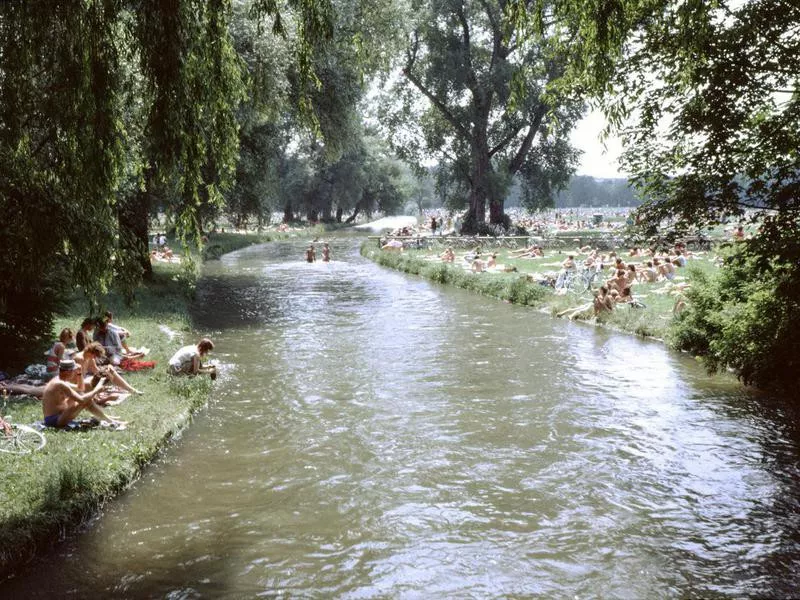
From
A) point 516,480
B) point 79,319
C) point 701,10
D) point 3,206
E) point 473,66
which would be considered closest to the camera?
point 3,206

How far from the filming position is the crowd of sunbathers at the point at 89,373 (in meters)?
9.34

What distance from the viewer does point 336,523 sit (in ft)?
25.8

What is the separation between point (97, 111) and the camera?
614 centimetres

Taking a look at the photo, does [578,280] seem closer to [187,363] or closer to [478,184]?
[187,363]

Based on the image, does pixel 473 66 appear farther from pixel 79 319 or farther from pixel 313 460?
pixel 313 460

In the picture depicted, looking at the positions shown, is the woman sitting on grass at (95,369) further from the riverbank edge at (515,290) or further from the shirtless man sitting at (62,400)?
the riverbank edge at (515,290)

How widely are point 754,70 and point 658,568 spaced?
7176 mm

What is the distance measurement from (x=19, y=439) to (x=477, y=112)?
143 ft

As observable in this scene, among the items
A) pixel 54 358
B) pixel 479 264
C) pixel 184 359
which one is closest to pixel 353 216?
pixel 479 264

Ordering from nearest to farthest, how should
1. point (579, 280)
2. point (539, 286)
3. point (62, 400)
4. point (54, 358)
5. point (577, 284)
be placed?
point (62, 400) < point (54, 358) < point (539, 286) < point (577, 284) < point (579, 280)

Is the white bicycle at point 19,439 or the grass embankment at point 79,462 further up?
the white bicycle at point 19,439

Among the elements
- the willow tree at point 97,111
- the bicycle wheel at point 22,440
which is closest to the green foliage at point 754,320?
the willow tree at point 97,111

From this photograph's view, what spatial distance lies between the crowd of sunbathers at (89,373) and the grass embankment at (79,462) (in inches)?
9.2

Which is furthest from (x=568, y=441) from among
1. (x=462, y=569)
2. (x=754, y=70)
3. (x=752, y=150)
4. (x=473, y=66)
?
(x=473, y=66)
